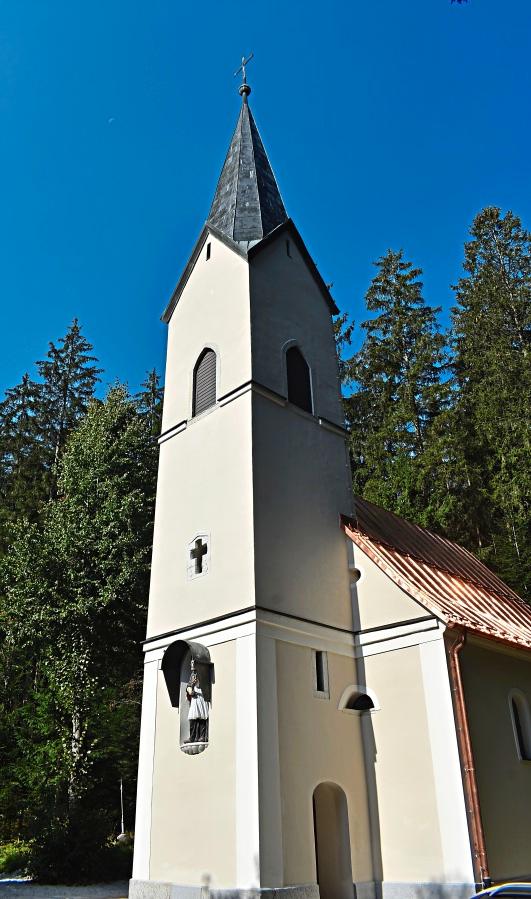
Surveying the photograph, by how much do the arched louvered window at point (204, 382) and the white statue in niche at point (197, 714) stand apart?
211 inches

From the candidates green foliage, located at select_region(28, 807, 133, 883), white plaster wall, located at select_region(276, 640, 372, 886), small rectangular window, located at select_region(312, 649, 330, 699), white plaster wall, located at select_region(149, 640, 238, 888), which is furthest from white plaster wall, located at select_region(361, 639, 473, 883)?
green foliage, located at select_region(28, 807, 133, 883)

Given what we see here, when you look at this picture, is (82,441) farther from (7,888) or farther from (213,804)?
(213,804)

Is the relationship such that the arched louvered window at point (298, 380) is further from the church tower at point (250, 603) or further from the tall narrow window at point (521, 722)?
the tall narrow window at point (521, 722)

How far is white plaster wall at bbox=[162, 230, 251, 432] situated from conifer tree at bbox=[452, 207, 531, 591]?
38.4 feet

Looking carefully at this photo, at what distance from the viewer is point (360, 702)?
461 inches

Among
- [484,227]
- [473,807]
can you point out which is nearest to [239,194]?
[473,807]

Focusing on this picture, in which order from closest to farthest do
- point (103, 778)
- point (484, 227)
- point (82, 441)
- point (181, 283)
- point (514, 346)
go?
point (181, 283) → point (103, 778) → point (82, 441) → point (514, 346) → point (484, 227)

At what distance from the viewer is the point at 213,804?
1008cm

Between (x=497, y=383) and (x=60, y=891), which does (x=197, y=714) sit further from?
(x=497, y=383)

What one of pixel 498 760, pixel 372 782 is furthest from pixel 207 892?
pixel 498 760

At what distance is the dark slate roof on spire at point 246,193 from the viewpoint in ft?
52.0

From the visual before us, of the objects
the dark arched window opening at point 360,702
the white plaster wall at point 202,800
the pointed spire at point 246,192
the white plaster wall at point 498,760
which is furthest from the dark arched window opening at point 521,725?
the pointed spire at point 246,192

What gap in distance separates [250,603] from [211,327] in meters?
6.18

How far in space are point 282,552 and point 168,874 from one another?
5.02m
